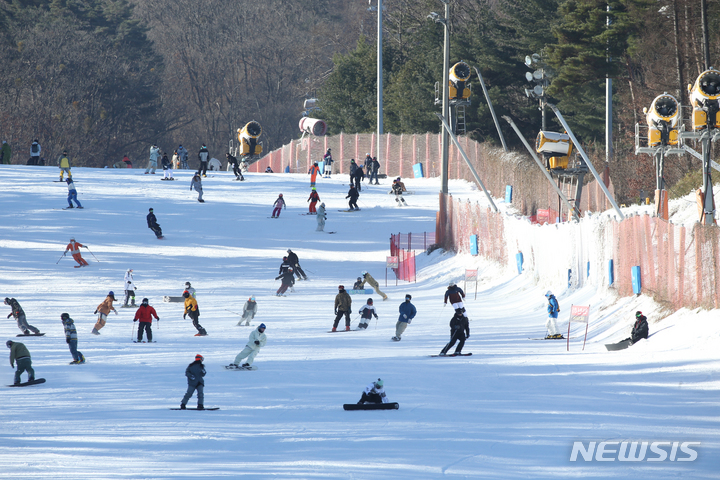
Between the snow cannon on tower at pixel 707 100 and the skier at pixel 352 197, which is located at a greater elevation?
the snow cannon on tower at pixel 707 100

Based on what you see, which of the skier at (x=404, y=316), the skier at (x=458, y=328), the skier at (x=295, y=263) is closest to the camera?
the skier at (x=458, y=328)

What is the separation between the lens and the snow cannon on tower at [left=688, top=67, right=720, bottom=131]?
18828mm

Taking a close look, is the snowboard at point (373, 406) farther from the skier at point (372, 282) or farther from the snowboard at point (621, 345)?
the skier at point (372, 282)

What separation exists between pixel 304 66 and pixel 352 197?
5436 cm

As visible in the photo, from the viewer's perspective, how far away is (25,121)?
241 feet

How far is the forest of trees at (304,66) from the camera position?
38219mm

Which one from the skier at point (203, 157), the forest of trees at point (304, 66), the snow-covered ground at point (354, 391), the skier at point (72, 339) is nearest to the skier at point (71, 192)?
the skier at point (203, 157)

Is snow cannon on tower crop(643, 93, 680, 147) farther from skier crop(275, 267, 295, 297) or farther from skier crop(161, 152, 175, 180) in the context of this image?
skier crop(161, 152, 175, 180)

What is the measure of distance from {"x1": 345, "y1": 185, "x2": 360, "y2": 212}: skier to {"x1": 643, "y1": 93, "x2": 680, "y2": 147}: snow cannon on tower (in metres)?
19.8

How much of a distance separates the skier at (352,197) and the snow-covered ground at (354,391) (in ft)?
35.0

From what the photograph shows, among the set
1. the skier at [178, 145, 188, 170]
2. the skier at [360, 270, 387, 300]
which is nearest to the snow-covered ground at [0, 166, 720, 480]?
the skier at [360, 270, 387, 300]

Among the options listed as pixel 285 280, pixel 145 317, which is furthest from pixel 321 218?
pixel 145 317

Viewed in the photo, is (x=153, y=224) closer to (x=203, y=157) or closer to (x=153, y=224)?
(x=153, y=224)

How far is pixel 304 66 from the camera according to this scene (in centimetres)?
9212
